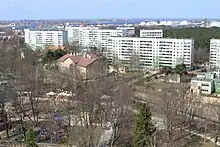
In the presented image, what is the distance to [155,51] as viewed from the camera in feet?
88.3

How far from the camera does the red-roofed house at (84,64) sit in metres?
21.2

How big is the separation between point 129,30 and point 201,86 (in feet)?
83.6

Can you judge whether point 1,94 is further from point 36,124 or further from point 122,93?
point 122,93

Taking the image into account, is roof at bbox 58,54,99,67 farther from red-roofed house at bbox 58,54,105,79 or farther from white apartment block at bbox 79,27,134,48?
white apartment block at bbox 79,27,134,48

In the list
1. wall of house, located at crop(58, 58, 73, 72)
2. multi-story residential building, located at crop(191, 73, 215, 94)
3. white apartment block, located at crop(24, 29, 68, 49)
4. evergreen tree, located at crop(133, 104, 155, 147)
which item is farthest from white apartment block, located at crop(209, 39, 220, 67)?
white apartment block, located at crop(24, 29, 68, 49)

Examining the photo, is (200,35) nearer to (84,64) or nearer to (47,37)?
(84,64)

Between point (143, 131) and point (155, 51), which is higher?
point (155, 51)

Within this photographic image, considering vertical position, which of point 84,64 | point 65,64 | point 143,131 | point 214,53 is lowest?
point 143,131

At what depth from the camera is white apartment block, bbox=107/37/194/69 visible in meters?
25.6

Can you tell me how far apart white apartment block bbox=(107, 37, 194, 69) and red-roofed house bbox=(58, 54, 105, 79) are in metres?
4.49

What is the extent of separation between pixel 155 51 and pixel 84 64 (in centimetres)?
777

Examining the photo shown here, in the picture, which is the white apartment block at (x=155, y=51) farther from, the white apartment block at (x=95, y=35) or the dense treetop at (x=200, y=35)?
the white apartment block at (x=95, y=35)

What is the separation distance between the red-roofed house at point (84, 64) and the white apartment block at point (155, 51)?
4.49m

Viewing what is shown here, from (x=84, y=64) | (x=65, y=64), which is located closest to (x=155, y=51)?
(x=84, y=64)
